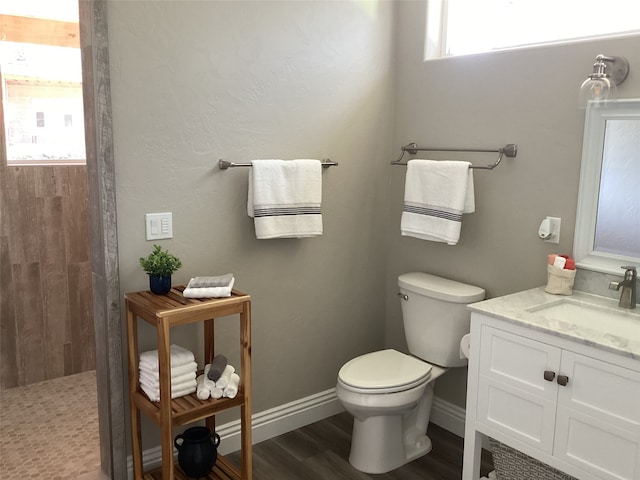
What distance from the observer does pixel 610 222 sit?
2.27 meters

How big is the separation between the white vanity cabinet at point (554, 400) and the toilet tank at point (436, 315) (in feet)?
1.51

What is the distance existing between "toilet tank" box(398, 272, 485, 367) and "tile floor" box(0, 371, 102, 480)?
1.54m

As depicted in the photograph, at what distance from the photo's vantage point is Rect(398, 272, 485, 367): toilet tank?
2.62 m

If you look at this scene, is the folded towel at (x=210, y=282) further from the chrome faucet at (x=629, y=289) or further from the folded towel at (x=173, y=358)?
the chrome faucet at (x=629, y=289)

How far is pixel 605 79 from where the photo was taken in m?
2.14

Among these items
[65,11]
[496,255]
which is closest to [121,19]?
[65,11]

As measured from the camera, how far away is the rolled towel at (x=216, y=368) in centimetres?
226

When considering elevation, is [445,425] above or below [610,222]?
below

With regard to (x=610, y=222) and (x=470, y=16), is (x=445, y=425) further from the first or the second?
(x=470, y=16)

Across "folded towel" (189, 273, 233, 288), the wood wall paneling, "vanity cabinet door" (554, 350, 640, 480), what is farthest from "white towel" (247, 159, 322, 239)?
the wood wall paneling

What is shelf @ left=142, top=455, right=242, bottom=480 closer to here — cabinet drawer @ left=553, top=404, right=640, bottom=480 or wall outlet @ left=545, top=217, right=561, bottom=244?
cabinet drawer @ left=553, top=404, right=640, bottom=480

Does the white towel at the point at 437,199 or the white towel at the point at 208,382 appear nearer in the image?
the white towel at the point at 208,382

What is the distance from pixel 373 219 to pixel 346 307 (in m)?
0.49

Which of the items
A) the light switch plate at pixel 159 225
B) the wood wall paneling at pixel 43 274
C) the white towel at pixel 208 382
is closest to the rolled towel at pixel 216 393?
the white towel at pixel 208 382
